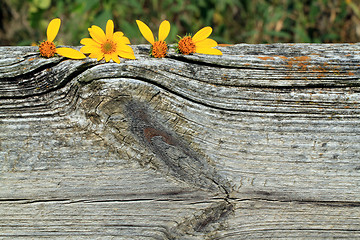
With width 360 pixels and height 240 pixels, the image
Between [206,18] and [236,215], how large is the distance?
2596 mm

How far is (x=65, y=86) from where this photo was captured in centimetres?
121

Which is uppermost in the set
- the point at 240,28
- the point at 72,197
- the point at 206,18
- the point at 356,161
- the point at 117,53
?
the point at 240,28

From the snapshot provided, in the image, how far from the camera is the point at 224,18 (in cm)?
414

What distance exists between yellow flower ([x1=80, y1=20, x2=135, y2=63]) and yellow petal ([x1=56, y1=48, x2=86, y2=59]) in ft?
0.07

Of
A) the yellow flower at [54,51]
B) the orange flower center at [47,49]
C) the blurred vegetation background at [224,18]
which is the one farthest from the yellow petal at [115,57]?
the blurred vegetation background at [224,18]

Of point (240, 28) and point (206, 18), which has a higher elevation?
point (240, 28)

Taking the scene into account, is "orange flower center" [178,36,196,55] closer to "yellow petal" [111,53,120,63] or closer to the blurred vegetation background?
"yellow petal" [111,53,120,63]

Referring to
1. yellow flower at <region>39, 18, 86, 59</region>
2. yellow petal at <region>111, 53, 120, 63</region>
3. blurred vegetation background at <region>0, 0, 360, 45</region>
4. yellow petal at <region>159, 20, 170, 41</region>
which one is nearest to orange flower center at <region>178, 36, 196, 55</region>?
yellow petal at <region>159, 20, 170, 41</region>

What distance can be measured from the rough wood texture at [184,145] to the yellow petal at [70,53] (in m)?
0.03

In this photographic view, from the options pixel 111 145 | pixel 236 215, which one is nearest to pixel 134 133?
pixel 111 145

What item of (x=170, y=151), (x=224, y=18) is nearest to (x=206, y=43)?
(x=170, y=151)

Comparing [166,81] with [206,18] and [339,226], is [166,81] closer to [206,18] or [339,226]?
[339,226]

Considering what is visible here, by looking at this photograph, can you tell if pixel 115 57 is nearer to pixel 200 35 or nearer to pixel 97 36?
pixel 97 36

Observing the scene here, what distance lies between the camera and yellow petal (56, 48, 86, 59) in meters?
1.23
